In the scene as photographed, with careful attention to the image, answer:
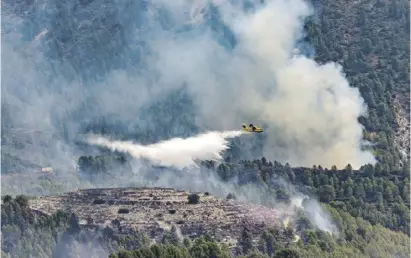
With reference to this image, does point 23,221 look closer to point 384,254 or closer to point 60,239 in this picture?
point 60,239

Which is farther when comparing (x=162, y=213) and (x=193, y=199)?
(x=193, y=199)

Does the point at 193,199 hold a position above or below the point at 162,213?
above

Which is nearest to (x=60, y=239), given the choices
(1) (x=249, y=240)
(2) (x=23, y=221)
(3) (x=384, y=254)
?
(2) (x=23, y=221)

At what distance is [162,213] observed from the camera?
197m

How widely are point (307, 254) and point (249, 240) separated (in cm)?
628

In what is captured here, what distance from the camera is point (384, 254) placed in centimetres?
19650

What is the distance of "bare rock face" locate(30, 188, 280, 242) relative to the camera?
194 meters

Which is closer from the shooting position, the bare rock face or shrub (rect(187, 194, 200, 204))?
the bare rock face

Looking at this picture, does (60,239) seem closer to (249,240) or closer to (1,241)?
(1,241)

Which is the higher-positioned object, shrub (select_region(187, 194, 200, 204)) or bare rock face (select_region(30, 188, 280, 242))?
shrub (select_region(187, 194, 200, 204))

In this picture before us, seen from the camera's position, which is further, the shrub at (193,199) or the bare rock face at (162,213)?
the shrub at (193,199)

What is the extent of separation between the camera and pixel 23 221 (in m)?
193

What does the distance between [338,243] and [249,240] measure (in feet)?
30.5

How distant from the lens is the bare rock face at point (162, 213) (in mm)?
194000
